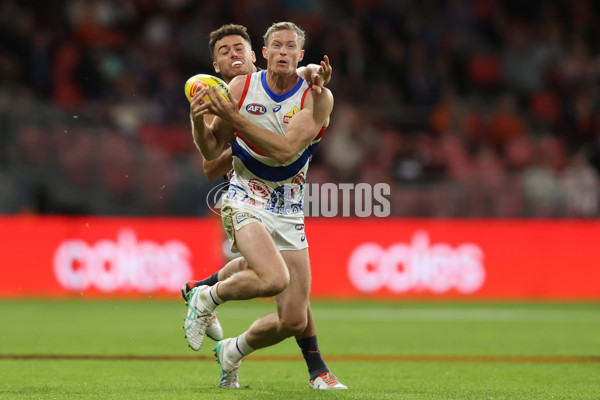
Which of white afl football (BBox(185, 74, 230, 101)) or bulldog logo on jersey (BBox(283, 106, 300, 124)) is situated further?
bulldog logo on jersey (BBox(283, 106, 300, 124))

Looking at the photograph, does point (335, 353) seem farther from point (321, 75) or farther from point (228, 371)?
point (321, 75)

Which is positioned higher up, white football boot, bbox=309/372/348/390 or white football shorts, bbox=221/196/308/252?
white football shorts, bbox=221/196/308/252

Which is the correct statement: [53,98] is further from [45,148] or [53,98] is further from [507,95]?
[507,95]

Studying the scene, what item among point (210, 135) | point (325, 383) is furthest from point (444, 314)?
point (210, 135)

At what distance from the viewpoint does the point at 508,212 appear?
15992 mm

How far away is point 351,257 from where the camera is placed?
16000 millimetres

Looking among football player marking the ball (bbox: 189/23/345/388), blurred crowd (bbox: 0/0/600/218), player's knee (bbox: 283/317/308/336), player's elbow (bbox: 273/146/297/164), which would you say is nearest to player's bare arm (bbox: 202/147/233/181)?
football player marking the ball (bbox: 189/23/345/388)

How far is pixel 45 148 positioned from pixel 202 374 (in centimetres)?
841

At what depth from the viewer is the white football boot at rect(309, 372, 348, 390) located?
22.3ft

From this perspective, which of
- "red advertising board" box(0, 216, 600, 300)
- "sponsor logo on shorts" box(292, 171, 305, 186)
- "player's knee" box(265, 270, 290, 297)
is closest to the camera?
"player's knee" box(265, 270, 290, 297)

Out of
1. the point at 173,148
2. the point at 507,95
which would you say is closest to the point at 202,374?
the point at 173,148

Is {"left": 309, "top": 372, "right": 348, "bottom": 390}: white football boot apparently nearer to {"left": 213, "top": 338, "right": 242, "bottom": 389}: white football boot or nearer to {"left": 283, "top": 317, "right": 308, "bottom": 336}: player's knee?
{"left": 283, "top": 317, "right": 308, "bottom": 336}: player's knee

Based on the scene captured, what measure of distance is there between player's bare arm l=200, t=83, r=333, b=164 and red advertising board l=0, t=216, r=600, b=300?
9172 mm

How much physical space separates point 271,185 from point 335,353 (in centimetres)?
313
